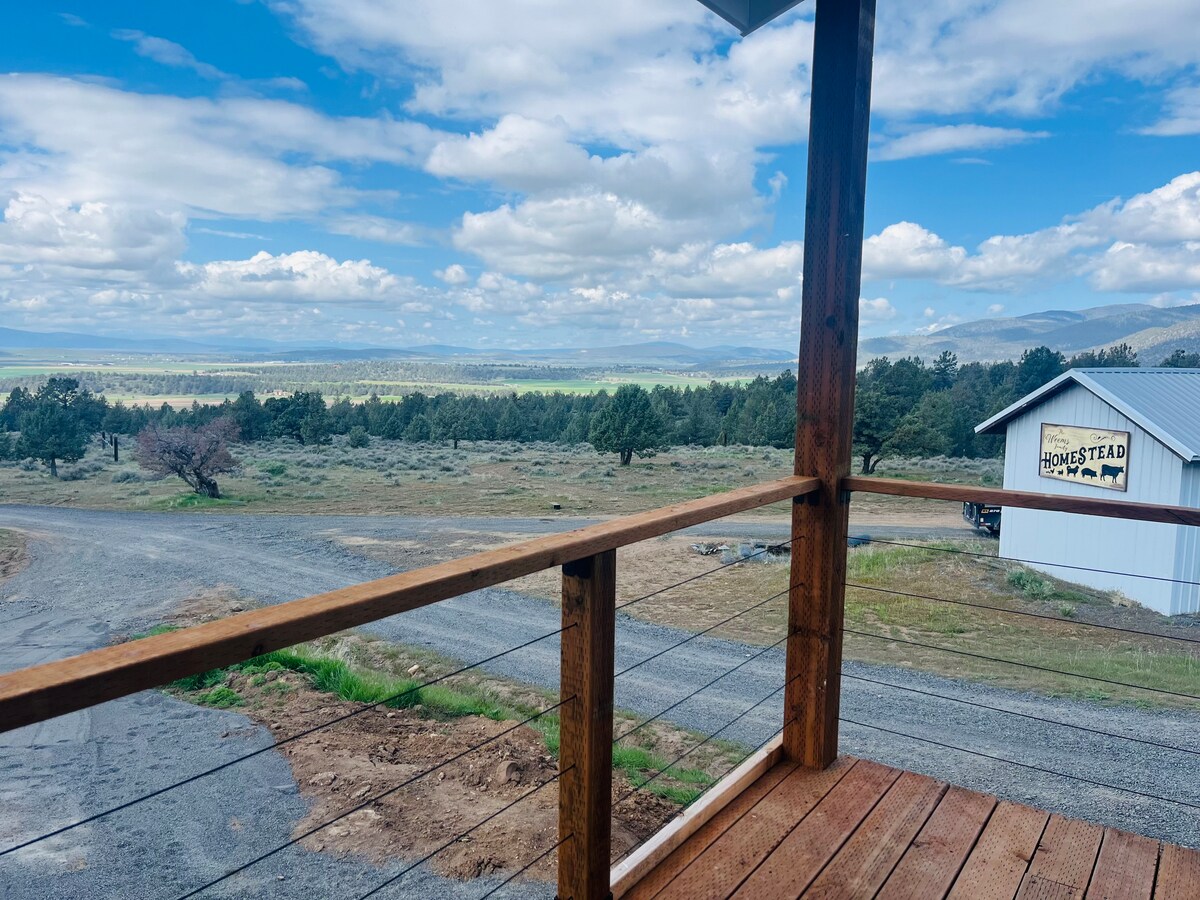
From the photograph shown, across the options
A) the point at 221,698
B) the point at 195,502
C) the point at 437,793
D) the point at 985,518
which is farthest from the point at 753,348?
the point at 195,502

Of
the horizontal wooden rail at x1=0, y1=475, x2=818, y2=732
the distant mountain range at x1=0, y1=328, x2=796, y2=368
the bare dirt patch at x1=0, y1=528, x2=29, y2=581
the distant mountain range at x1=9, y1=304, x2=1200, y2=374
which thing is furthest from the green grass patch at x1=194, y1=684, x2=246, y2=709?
the distant mountain range at x1=0, y1=328, x2=796, y2=368

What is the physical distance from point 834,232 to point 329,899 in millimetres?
4000

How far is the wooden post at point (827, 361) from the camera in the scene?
1826 mm

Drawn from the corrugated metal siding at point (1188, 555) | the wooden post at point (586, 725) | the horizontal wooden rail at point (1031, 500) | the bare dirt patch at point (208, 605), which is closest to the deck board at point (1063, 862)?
the horizontal wooden rail at point (1031, 500)

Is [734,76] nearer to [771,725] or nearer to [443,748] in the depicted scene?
[771,725]

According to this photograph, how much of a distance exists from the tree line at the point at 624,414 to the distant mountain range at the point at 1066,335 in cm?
7

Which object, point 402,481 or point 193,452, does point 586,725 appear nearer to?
point 193,452

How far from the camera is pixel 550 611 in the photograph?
398 inches

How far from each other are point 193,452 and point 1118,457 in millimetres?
14122

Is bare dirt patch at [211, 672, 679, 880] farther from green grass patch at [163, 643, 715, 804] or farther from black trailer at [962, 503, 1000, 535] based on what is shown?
black trailer at [962, 503, 1000, 535]

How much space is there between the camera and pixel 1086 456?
3.59 m

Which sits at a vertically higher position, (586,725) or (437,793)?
(586,725)

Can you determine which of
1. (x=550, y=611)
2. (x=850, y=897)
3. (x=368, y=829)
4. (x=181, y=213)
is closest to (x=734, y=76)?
(x=550, y=611)

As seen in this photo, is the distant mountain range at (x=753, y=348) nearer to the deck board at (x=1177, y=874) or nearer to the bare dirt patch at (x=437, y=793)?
the deck board at (x=1177, y=874)
